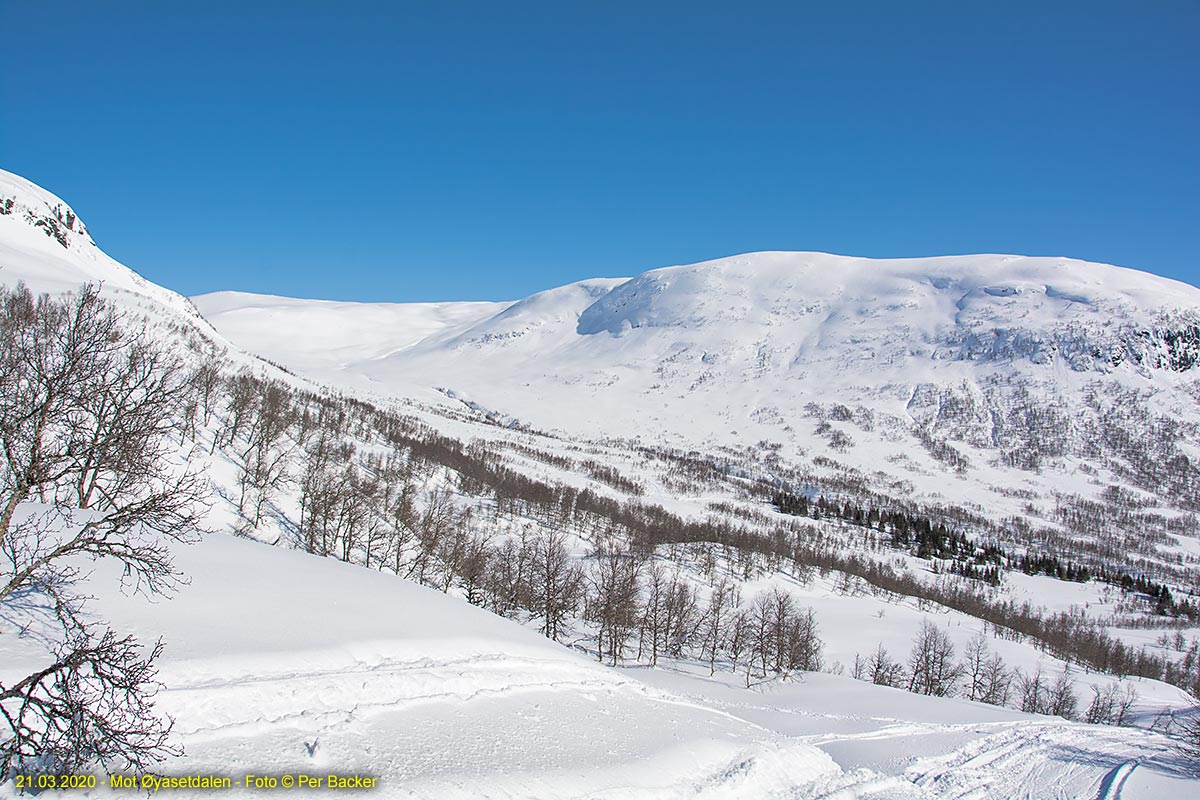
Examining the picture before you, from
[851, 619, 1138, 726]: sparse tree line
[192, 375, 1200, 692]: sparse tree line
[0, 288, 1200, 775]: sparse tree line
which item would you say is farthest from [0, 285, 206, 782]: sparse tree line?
[851, 619, 1138, 726]: sparse tree line

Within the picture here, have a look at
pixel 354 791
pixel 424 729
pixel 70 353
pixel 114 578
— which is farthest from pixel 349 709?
pixel 70 353

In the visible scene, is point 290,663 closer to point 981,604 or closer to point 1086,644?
point 1086,644

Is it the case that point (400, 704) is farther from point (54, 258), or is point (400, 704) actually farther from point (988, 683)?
point (54, 258)

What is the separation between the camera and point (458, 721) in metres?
16.3

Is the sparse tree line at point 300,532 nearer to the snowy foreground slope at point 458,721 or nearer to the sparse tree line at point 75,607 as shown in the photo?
the sparse tree line at point 75,607

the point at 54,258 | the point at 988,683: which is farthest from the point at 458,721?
the point at 54,258

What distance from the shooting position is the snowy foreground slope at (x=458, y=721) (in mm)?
13320

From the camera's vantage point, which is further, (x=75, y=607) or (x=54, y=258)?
(x=54, y=258)

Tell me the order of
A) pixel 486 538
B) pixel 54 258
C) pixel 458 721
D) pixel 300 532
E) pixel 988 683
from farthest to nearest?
pixel 54 258 < pixel 486 538 < pixel 988 683 < pixel 300 532 < pixel 458 721

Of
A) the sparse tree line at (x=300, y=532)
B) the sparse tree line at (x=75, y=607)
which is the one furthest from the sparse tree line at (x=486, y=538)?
the sparse tree line at (x=75, y=607)

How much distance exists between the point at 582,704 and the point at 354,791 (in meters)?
9.74

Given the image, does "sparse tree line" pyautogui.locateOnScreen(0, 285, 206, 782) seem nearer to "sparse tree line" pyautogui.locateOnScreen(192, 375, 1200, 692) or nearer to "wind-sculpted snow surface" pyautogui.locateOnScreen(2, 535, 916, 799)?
"wind-sculpted snow surface" pyautogui.locateOnScreen(2, 535, 916, 799)

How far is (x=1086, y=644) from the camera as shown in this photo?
11919 cm

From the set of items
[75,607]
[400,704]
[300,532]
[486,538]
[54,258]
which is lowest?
[486,538]
